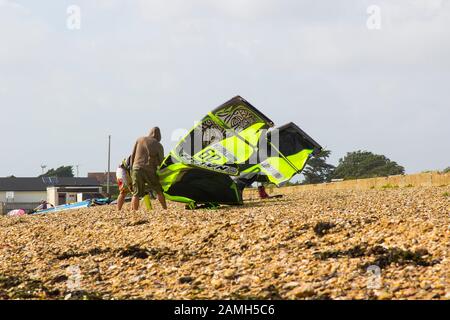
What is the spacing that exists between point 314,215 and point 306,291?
12.8 feet

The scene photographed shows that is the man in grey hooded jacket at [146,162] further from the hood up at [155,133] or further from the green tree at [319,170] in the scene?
the green tree at [319,170]

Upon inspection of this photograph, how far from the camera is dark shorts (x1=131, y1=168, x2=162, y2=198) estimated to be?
14.2 metres

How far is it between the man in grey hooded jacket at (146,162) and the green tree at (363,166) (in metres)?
58.0

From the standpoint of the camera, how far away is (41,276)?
8.27 metres

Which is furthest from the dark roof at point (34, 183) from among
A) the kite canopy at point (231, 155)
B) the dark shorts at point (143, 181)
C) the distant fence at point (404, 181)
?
the dark shorts at point (143, 181)

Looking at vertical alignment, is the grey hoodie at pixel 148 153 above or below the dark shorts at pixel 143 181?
above

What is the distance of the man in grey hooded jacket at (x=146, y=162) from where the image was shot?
46.7 ft

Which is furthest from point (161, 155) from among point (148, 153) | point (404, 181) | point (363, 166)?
point (363, 166)

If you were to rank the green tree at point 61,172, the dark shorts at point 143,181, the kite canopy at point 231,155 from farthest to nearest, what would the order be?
the green tree at point 61,172 < the kite canopy at point 231,155 < the dark shorts at point 143,181

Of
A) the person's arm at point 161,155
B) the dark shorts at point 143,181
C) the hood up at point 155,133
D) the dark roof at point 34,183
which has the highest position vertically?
the dark roof at point 34,183

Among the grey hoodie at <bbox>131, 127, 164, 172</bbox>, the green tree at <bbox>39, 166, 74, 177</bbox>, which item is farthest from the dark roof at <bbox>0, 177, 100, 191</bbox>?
the grey hoodie at <bbox>131, 127, 164, 172</bbox>

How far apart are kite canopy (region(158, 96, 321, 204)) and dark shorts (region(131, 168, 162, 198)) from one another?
0.32 metres

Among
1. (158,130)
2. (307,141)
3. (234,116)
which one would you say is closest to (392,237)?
(158,130)
